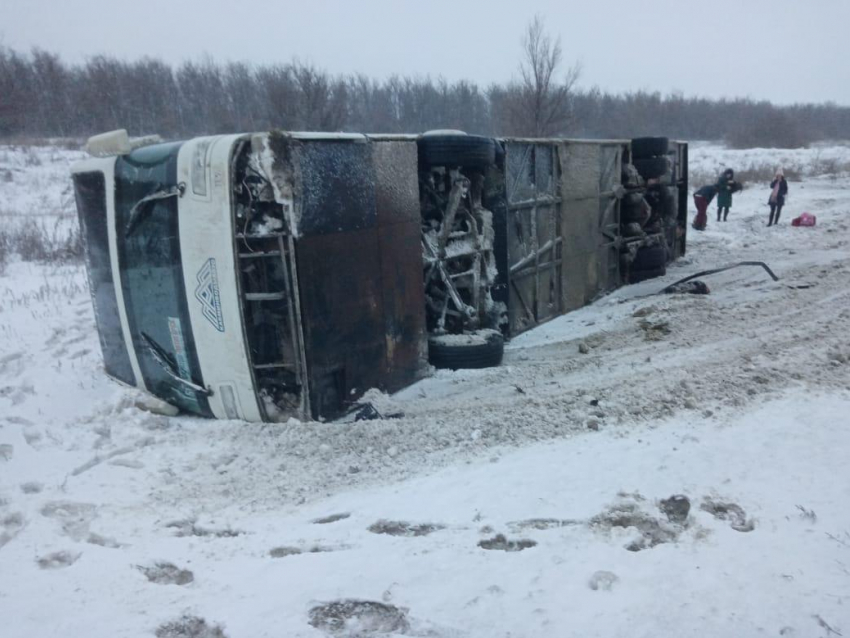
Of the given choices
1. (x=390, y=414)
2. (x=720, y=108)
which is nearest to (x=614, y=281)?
(x=390, y=414)

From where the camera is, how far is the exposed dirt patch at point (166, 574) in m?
3.18

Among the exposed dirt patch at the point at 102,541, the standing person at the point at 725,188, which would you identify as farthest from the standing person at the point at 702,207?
the exposed dirt patch at the point at 102,541

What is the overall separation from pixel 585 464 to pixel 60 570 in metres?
2.83

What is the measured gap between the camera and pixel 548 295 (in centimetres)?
893

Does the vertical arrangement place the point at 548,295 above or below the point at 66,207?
below

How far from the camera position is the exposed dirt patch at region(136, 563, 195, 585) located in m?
3.18

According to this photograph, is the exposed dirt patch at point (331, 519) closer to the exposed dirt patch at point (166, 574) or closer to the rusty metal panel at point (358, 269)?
the exposed dirt patch at point (166, 574)

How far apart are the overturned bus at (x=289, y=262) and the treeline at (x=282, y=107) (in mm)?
15661

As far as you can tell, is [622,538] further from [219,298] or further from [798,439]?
[219,298]

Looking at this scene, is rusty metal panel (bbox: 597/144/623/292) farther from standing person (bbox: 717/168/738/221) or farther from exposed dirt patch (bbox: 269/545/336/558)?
exposed dirt patch (bbox: 269/545/336/558)

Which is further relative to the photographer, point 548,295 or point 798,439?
point 548,295

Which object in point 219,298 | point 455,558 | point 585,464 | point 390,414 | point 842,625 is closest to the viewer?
point 842,625

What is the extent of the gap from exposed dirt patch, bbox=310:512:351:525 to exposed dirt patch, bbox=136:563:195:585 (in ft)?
2.31

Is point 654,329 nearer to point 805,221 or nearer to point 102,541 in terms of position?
point 102,541
